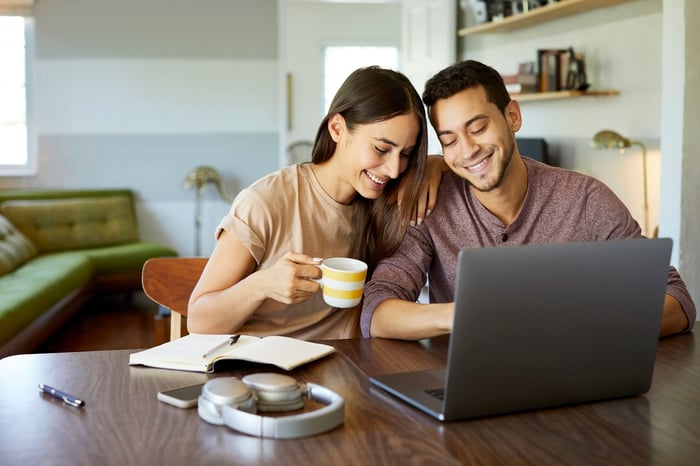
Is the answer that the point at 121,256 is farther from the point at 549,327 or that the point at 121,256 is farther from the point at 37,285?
the point at 549,327

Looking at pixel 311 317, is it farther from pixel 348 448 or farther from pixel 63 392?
pixel 348 448

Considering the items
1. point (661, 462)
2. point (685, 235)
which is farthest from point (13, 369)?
point (685, 235)

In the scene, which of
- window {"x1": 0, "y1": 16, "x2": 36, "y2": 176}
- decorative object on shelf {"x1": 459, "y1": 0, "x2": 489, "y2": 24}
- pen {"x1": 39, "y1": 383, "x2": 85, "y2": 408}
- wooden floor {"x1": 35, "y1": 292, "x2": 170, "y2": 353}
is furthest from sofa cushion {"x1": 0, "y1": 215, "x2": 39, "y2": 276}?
pen {"x1": 39, "y1": 383, "x2": 85, "y2": 408}

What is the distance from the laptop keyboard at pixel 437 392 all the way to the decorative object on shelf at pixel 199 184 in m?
5.67

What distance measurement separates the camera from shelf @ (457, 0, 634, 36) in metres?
4.66

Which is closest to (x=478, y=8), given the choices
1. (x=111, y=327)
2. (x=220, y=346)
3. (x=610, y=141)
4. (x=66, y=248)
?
(x=610, y=141)

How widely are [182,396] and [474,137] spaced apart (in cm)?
98

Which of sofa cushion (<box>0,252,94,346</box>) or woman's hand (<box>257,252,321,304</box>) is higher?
woman's hand (<box>257,252,321,304</box>)

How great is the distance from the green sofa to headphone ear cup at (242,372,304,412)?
3401mm

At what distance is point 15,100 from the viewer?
675 centimetres

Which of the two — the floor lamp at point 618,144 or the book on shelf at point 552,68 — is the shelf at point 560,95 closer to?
the book on shelf at point 552,68

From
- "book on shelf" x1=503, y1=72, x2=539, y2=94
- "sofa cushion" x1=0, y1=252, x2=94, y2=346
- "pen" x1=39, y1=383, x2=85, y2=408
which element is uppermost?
"book on shelf" x1=503, y1=72, x2=539, y2=94

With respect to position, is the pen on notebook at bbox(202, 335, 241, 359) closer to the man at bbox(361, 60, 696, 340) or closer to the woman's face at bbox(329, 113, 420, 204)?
the man at bbox(361, 60, 696, 340)

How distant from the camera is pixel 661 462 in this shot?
1.10 m
